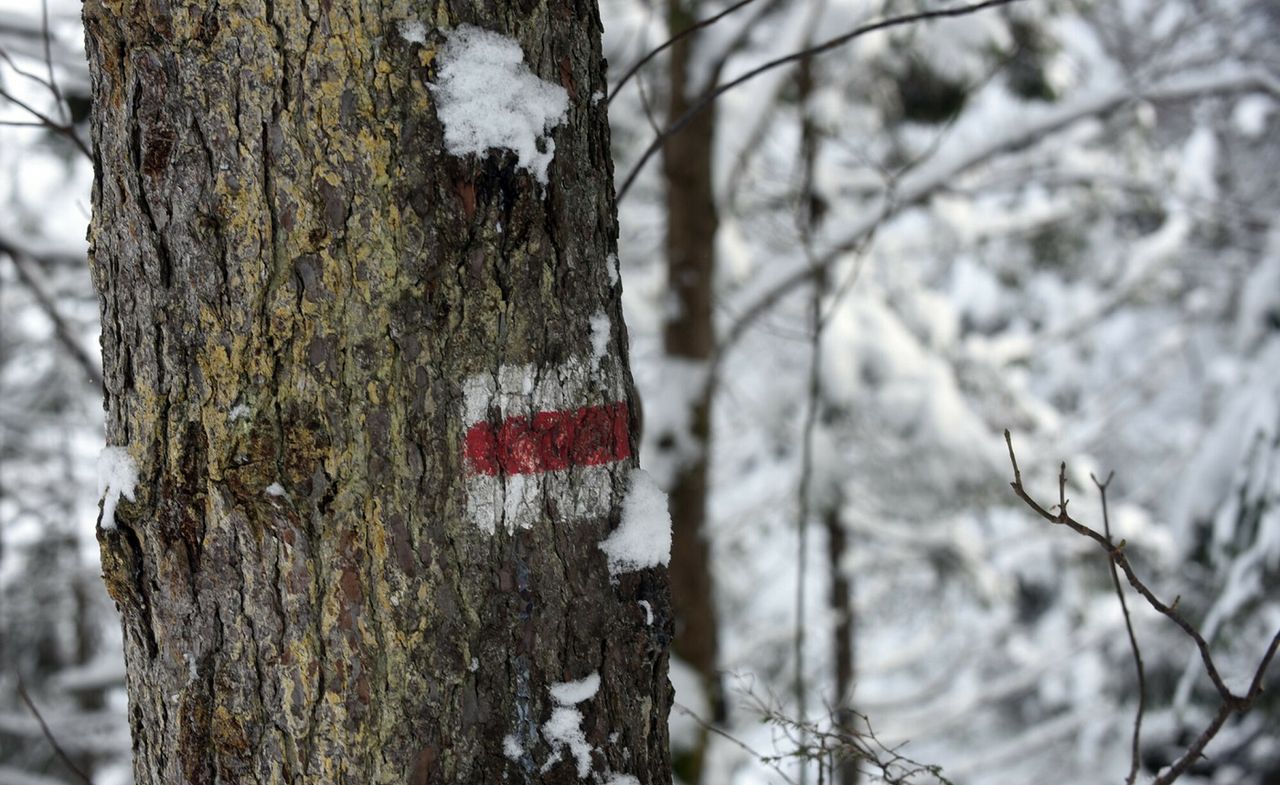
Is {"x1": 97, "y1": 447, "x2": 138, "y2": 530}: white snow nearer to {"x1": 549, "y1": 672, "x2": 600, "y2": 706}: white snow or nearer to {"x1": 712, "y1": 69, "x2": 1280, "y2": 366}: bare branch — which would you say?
{"x1": 549, "y1": 672, "x2": 600, "y2": 706}: white snow

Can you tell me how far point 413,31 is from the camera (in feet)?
2.98

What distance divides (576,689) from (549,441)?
0.27m

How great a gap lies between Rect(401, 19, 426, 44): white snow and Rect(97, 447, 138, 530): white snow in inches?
20.4

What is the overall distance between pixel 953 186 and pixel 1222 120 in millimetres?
3983

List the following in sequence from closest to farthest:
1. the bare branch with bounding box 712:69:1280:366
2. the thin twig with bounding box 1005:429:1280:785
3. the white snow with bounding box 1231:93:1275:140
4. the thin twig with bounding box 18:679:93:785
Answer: the thin twig with bounding box 1005:429:1280:785
the thin twig with bounding box 18:679:93:785
the bare branch with bounding box 712:69:1280:366
the white snow with bounding box 1231:93:1275:140

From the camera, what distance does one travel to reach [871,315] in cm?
608

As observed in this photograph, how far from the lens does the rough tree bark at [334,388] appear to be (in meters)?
0.90

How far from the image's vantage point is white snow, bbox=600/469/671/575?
3.34 feet

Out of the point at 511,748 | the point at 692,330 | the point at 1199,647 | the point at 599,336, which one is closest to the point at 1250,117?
the point at 692,330

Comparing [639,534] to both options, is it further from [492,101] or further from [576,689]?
[492,101]

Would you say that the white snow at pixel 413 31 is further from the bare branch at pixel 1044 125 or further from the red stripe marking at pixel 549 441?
the bare branch at pixel 1044 125

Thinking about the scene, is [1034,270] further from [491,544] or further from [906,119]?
[491,544]

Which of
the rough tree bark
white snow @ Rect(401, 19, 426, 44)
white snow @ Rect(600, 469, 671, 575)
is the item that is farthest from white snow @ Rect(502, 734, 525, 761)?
white snow @ Rect(401, 19, 426, 44)

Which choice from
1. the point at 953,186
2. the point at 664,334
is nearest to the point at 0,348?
the point at 664,334
